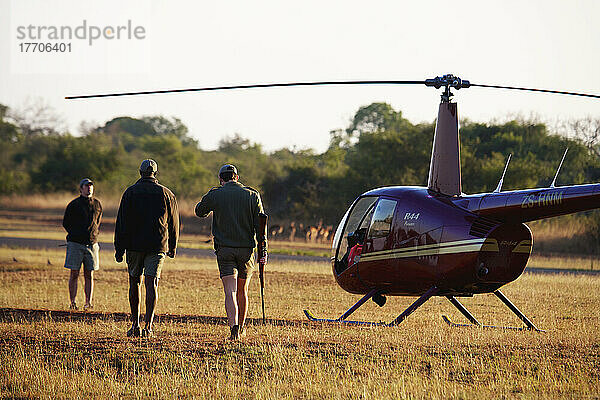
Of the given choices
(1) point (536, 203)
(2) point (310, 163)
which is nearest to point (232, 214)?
(1) point (536, 203)

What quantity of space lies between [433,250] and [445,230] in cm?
32

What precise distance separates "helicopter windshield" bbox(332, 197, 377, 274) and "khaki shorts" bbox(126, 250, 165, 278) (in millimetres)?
3154

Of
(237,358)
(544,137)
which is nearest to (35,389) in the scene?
(237,358)

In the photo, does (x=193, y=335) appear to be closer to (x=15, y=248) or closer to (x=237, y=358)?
(x=237, y=358)

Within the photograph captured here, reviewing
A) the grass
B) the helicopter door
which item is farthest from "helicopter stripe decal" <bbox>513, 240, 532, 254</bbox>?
the helicopter door

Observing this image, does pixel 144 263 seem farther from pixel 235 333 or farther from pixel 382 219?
pixel 382 219

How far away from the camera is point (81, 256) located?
44.4 feet

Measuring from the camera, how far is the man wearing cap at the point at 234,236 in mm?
10633

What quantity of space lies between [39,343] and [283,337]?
2.98m

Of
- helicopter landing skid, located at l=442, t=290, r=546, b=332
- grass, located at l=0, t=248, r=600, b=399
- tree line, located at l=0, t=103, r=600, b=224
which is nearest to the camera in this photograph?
grass, located at l=0, t=248, r=600, b=399

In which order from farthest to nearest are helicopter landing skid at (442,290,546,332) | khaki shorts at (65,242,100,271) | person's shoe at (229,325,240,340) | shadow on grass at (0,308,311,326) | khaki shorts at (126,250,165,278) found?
khaki shorts at (65,242,100,271)
shadow on grass at (0,308,311,326)
helicopter landing skid at (442,290,546,332)
khaki shorts at (126,250,165,278)
person's shoe at (229,325,240,340)

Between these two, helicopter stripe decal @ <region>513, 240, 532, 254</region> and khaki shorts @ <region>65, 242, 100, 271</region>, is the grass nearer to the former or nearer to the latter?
khaki shorts @ <region>65, 242, 100, 271</region>

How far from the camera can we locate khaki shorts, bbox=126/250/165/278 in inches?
423

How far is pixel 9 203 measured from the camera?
1816 inches
